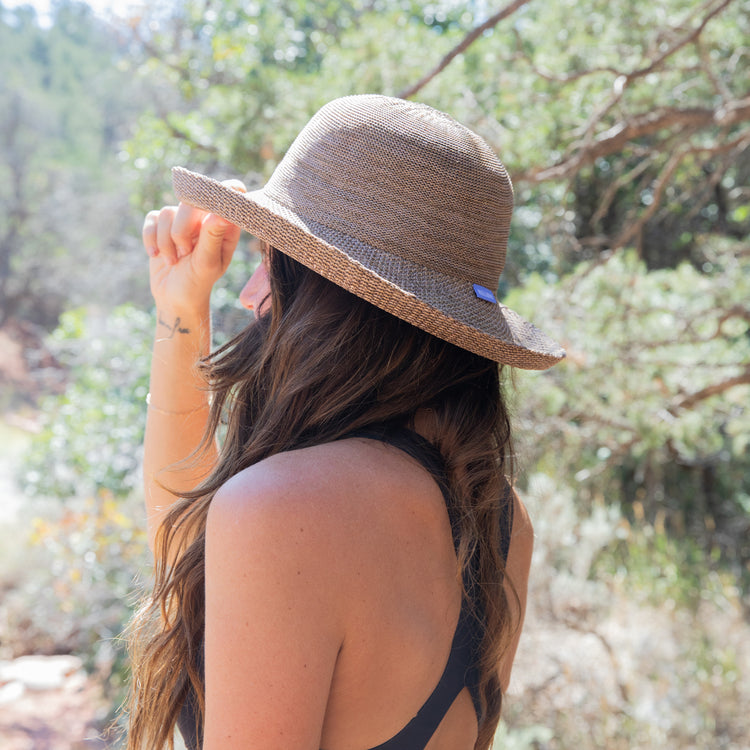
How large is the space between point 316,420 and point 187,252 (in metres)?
0.46

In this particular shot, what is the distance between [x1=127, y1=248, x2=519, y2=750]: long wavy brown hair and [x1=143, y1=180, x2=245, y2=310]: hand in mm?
157

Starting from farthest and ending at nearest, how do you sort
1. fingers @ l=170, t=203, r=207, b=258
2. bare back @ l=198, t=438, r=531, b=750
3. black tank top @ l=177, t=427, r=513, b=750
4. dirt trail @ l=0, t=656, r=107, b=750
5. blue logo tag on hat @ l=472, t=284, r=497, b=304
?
dirt trail @ l=0, t=656, r=107, b=750, fingers @ l=170, t=203, r=207, b=258, blue logo tag on hat @ l=472, t=284, r=497, b=304, black tank top @ l=177, t=427, r=513, b=750, bare back @ l=198, t=438, r=531, b=750

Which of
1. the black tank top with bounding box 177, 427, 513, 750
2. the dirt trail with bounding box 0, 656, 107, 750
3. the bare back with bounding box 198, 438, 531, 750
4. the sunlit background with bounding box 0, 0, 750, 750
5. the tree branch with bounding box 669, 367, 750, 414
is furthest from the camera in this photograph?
the dirt trail with bounding box 0, 656, 107, 750

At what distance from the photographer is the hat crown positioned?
1.01m

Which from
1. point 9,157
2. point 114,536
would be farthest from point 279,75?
point 9,157

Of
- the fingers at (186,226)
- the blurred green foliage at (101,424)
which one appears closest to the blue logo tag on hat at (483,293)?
the fingers at (186,226)

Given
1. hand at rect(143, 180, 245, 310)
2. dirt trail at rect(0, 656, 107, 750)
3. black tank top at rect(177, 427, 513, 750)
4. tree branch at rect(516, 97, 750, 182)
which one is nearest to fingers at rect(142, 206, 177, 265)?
hand at rect(143, 180, 245, 310)

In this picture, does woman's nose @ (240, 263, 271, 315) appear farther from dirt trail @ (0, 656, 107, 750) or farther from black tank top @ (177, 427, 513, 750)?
dirt trail @ (0, 656, 107, 750)

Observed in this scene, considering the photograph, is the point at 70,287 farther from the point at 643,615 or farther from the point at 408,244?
the point at 408,244

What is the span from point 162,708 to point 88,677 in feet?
15.2

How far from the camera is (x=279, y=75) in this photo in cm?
483

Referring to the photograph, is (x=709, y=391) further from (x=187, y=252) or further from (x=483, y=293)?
(x=187, y=252)

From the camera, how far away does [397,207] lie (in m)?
1.02

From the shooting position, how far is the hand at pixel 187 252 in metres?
1.17
